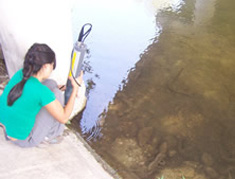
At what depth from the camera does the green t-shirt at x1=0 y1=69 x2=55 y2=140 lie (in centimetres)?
199

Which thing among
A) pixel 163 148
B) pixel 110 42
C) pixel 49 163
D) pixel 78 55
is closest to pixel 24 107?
pixel 49 163

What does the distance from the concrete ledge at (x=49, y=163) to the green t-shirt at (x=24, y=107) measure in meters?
0.20

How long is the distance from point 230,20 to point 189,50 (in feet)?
6.54

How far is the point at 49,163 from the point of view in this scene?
235 cm

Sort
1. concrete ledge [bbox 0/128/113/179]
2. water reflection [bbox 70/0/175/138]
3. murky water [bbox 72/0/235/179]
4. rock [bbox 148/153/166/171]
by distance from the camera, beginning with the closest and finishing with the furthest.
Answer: concrete ledge [bbox 0/128/113/179]
rock [bbox 148/153/166/171]
murky water [bbox 72/0/235/179]
water reflection [bbox 70/0/175/138]

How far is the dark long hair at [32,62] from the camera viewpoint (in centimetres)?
196

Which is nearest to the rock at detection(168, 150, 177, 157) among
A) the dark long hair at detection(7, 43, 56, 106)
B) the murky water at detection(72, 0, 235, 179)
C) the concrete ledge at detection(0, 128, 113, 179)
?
the murky water at detection(72, 0, 235, 179)

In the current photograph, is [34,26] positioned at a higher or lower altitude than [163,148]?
higher

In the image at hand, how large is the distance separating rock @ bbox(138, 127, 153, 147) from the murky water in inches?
Answer: 0.5

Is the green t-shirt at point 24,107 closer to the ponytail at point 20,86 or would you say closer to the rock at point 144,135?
the ponytail at point 20,86

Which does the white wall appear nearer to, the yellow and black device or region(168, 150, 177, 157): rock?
the yellow and black device

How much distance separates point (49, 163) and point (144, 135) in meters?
1.22

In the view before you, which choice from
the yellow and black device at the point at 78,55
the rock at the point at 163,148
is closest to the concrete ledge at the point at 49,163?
the yellow and black device at the point at 78,55

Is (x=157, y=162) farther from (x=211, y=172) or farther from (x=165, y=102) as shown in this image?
(x=165, y=102)
